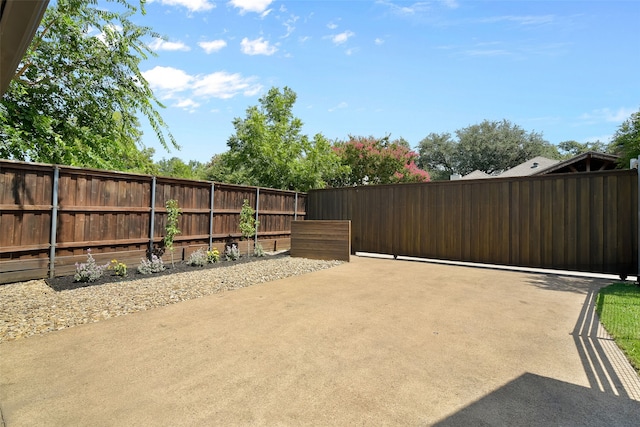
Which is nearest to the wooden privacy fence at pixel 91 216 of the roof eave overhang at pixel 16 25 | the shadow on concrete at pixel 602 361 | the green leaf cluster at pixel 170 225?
the green leaf cluster at pixel 170 225

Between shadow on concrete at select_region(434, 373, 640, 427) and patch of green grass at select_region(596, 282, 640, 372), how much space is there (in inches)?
27.7

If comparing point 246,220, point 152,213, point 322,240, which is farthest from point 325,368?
point 246,220

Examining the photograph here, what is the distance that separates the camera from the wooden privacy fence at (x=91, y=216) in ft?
14.9

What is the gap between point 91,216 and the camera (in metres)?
5.37

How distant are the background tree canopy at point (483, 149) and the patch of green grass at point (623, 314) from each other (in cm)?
2705

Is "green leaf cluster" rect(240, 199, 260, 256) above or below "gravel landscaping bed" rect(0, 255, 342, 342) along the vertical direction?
above

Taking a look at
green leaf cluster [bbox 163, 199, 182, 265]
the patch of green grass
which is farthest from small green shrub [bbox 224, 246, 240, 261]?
the patch of green grass

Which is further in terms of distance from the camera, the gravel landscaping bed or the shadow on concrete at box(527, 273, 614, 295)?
the shadow on concrete at box(527, 273, 614, 295)

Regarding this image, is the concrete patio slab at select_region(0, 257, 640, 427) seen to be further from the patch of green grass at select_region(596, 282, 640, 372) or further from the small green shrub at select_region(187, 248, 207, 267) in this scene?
→ the small green shrub at select_region(187, 248, 207, 267)

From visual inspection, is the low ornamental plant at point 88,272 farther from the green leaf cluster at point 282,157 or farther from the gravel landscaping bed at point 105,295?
the green leaf cluster at point 282,157

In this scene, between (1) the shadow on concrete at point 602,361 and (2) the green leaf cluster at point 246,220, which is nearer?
(1) the shadow on concrete at point 602,361

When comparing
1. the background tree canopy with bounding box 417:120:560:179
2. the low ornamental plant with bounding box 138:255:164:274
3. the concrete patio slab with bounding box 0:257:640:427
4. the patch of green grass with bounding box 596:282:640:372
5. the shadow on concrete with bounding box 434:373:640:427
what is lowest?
the concrete patio slab with bounding box 0:257:640:427

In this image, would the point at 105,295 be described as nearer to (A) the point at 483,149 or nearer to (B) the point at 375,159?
(B) the point at 375,159

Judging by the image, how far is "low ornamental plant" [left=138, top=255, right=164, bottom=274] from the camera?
557 cm
